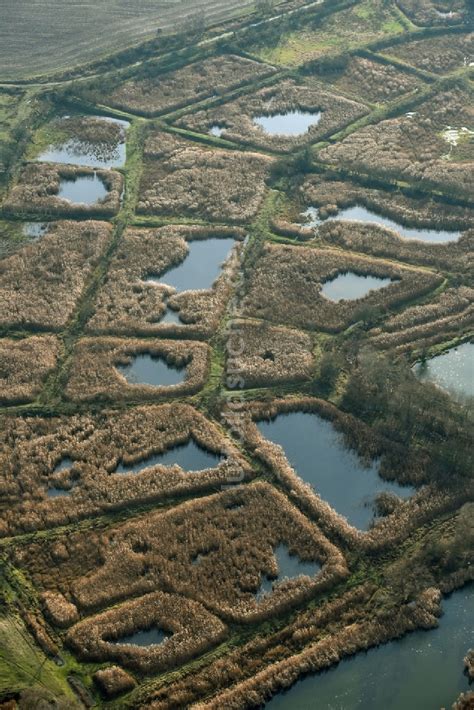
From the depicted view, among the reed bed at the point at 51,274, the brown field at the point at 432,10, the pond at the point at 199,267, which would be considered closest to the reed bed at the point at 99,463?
the reed bed at the point at 51,274

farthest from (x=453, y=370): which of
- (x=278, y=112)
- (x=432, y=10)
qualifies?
(x=432, y=10)

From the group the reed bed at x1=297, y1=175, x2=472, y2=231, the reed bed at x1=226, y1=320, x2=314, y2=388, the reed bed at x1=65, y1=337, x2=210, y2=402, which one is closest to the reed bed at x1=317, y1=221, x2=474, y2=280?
the reed bed at x1=297, y1=175, x2=472, y2=231

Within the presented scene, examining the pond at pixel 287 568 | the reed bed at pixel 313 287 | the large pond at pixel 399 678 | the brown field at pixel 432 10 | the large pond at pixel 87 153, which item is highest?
the brown field at pixel 432 10

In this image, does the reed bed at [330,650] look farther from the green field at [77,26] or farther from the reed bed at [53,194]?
the green field at [77,26]

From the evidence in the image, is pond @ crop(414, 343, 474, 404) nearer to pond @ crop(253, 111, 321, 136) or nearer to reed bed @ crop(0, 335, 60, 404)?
reed bed @ crop(0, 335, 60, 404)

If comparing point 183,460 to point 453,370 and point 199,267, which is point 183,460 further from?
point 199,267

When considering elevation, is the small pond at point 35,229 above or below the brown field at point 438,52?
below
